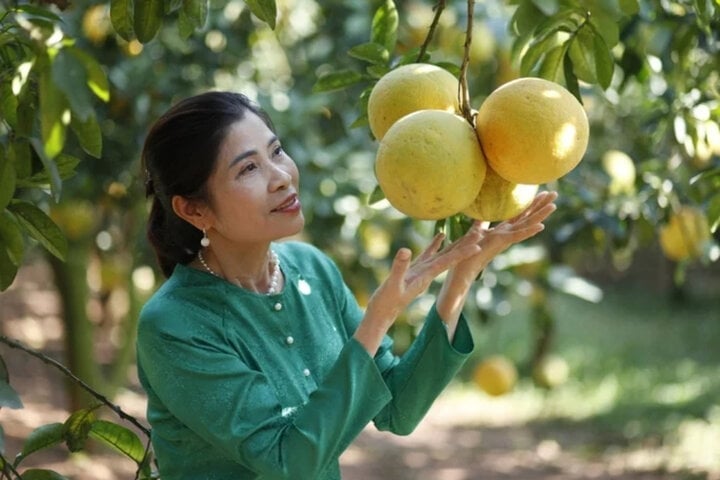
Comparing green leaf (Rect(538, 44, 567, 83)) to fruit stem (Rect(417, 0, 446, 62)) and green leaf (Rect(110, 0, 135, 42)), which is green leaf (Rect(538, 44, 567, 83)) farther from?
green leaf (Rect(110, 0, 135, 42))

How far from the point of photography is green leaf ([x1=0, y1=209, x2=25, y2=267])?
1377mm

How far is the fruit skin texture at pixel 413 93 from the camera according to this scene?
1226mm

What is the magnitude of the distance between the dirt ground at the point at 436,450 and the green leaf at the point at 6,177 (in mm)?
3055

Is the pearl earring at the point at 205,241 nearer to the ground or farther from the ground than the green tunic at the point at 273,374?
farther from the ground

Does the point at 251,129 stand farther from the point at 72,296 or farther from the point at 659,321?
the point at 659,321

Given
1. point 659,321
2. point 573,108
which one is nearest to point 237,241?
point 573,108

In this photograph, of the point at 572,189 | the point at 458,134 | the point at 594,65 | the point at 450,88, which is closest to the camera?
the point at 458,134

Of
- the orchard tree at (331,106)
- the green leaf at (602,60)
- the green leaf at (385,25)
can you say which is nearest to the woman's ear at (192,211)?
the orchard tree at (331,106)

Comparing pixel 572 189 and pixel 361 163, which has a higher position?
pixel 572 189

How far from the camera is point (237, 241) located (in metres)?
1.58

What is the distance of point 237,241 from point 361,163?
1.77 meters

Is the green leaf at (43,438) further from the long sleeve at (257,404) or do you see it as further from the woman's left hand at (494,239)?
the woman's left hand at (494,239)

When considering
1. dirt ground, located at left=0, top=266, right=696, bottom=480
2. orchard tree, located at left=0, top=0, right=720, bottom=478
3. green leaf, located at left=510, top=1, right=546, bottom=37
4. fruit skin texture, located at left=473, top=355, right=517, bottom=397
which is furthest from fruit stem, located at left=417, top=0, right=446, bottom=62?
fruit skin texture, located at left=473, top=355, right=517, bottom=397

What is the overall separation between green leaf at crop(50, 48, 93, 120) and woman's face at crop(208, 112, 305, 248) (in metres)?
0.54
